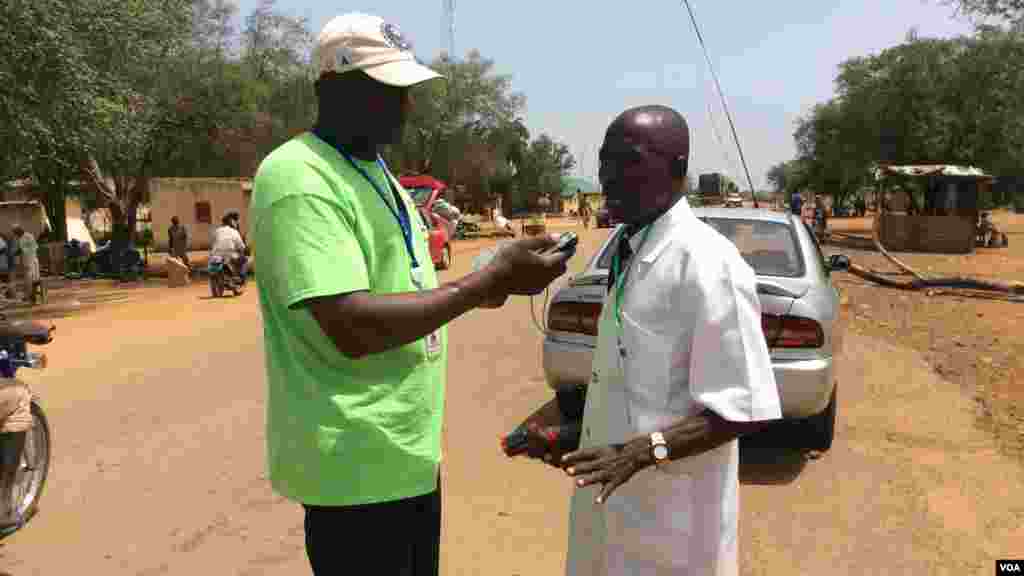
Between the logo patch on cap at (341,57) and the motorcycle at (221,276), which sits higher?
the logo patch on cap at (341,57)

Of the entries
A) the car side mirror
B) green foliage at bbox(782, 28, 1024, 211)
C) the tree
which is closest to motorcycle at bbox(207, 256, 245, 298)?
the tree

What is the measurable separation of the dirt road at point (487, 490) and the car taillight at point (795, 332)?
0.82 metres

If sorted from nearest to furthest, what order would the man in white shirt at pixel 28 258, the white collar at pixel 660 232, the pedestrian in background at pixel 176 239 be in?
the white collar at pixel 660 232, the man in white shirt at pixel 28 258, the pedestrian in background at pixel 176 239

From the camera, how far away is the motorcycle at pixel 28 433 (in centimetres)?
411

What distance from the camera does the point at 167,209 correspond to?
93.7 feet

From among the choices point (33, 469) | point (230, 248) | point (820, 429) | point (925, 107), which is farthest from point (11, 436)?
point (925, 107)

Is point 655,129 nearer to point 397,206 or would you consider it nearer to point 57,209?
point 397,206

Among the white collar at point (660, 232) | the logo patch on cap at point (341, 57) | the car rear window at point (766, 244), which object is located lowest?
the car rear window at point (766, 244)

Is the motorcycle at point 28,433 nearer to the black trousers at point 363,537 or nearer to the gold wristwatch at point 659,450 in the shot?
the black trousers at point 363,537

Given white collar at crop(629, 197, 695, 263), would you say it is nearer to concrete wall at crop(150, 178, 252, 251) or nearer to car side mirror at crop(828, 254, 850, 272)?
car side mirror at crop(828, 254, 850, 272)

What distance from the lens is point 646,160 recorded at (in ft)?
5.98

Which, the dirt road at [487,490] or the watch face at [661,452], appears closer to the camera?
the watch face at [661,452]

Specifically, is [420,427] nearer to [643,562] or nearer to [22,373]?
[643,562]

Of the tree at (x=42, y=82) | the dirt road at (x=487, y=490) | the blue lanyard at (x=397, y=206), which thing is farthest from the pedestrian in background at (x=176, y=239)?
the blue lanyard at (x=397, y=206)
